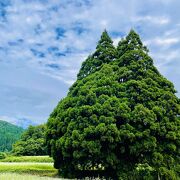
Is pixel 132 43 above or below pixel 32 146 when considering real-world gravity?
above

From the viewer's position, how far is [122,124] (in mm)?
20078

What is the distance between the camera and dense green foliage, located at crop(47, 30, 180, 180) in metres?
19.5

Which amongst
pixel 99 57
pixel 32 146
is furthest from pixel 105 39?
pixel 32 146

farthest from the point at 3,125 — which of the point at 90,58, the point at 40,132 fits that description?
the point at 90,58

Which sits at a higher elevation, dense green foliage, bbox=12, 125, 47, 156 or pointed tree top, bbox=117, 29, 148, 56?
pointed tree top, bbox=117, 29, 148, 56

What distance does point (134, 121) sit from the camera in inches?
779

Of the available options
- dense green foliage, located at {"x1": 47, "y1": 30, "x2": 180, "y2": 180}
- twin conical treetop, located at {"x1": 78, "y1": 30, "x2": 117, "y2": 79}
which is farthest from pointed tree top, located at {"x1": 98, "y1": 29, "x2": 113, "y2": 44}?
dense green foliage, located at {"x1": 47, "y1": 30, "x2": 180, "y2": 180}

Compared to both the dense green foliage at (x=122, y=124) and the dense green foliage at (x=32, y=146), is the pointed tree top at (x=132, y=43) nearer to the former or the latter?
the dense green foliage at (x=122, y=124)

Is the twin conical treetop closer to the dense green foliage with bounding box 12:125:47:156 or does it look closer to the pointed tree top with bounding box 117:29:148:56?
the pointed tree top with bounding box 117:29:148:56

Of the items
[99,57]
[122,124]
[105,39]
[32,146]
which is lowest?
[122,124]

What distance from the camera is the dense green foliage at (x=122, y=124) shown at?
1947 centimetres

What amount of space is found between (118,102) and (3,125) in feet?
554

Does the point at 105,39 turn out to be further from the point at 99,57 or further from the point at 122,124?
the point at 122,124

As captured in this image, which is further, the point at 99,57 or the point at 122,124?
the point at 99,57
